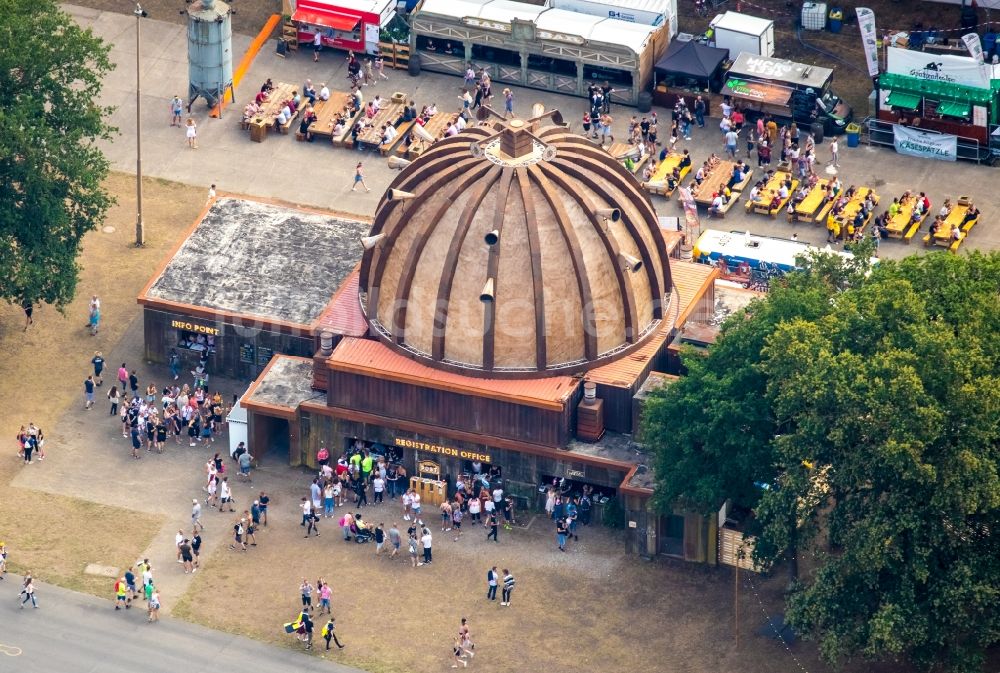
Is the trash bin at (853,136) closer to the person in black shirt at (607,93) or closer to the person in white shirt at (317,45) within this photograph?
the person in black shirt at (607,93)

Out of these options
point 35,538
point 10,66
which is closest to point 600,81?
point 10,66

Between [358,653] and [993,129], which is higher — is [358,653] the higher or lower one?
the lower one

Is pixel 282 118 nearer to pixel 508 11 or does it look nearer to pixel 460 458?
pixel 508 11

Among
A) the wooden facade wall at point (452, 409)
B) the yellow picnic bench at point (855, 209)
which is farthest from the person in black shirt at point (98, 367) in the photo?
the yellow picnic bench at point (855, 209)

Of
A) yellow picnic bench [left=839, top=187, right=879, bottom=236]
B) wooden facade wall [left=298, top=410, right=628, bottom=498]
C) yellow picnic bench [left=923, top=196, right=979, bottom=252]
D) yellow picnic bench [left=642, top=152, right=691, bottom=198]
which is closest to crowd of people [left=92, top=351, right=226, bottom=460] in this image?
wooden facade wall [left=298, top=410, right=628, bottom=498]

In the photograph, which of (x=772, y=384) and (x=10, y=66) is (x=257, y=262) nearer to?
(x=10, y=66)

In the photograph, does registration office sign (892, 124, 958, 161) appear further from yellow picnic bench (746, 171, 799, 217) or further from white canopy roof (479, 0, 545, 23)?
white canopy roof (479, 0, 545, 23)
